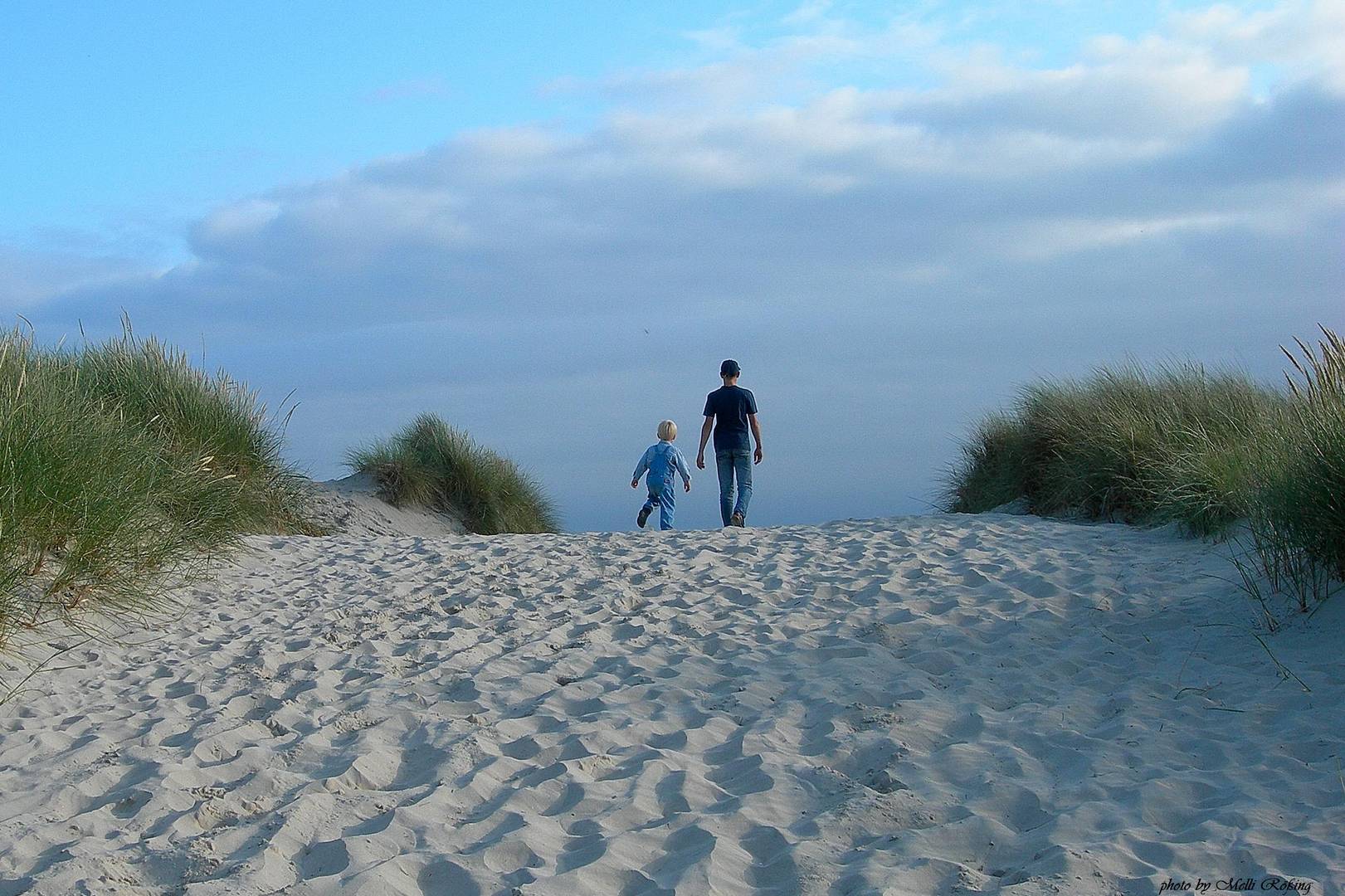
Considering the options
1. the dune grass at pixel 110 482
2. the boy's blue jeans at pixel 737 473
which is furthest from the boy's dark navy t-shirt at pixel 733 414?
the dune grass at pixel 110 482

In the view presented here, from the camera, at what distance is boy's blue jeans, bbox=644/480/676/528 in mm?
11992

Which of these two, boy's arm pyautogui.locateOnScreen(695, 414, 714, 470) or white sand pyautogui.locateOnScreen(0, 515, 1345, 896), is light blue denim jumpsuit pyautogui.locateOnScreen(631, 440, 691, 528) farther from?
white sand pyautogui.locateOnScreen(0, 515, 1345, 896)

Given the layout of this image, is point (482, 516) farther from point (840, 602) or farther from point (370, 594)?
point (840, 602)

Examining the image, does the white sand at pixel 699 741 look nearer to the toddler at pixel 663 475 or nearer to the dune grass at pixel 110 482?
the dune grass at pixel 110 482

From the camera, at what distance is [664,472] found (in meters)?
12.0

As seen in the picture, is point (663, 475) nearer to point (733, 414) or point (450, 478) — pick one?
point (733, 414)

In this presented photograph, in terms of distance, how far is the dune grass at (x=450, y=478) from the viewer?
14659mm

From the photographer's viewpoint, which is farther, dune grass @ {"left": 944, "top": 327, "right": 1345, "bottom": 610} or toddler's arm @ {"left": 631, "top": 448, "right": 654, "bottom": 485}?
toddler's arm @ {"left": 631, "top": 448, "right": 654, "bottom": 485}

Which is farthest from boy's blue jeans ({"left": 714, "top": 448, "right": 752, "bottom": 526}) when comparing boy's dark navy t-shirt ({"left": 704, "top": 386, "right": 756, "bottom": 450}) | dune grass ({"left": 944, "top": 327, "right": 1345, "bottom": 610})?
dune grass ({"left": 944, "top": 327, "right": 1345, "bottom": 610})

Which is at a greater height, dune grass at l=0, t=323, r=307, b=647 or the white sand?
dune grass at l=0, t=323, r=307, b=647

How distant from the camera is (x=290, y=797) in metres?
3.88

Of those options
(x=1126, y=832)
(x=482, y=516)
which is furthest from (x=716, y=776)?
(x=482, y=516)

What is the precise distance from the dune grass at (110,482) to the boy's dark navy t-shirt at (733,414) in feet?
16.7

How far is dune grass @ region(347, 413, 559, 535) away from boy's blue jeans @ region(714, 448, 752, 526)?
14.8 feet
